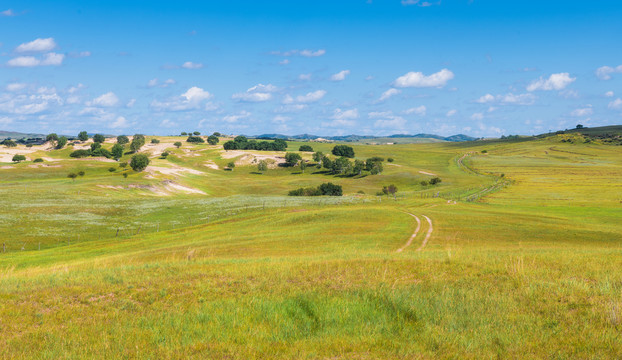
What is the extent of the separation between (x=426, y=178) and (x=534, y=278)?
461 ft

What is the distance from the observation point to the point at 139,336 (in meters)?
10.2

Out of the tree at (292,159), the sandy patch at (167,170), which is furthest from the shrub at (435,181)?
the sandy patch at (167,170)

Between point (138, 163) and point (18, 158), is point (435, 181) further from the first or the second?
point (18, 158)

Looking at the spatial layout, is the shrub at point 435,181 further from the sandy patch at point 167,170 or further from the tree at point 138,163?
the tree at point 138,163

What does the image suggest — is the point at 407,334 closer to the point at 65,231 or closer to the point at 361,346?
the point at 361,346

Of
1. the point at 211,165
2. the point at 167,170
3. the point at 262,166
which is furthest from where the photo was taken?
the point at 211,165

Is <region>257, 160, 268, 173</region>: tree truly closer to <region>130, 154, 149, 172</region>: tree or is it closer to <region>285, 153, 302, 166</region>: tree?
<region>285, 153, 302, 166</region>: tree

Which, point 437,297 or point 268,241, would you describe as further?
point 268,241

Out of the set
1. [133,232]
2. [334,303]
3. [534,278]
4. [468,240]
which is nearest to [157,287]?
[334,303]

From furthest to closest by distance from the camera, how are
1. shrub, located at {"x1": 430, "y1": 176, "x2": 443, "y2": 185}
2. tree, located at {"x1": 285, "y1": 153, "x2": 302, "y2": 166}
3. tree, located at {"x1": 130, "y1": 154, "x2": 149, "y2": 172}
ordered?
tree, located at {"x1": 285, "y1": 153, "x2": 302, "y2": 166}, tree, located at {"x1": 130, "y1": 154, "x2": 149, "y2": 172}, shrub, located at {"x1": 430, "y1": 176, "x2": 443, "y2": 185}

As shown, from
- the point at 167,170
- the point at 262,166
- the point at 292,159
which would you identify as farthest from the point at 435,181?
the point at 167,170

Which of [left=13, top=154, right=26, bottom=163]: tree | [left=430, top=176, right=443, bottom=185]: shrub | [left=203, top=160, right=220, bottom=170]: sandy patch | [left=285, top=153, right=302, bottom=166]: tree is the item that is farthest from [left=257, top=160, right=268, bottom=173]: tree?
[left=13, top=154, right=26, bottom=163]: tree

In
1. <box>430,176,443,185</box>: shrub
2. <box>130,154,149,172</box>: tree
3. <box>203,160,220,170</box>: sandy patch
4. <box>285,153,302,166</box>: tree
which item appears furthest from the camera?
<box>285,153,302,166</box>: tree

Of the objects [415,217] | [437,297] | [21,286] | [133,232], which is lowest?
[133,232]
